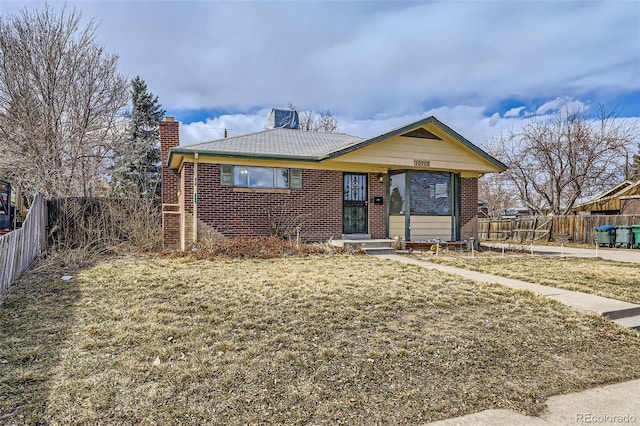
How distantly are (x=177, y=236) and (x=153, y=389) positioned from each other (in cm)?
954

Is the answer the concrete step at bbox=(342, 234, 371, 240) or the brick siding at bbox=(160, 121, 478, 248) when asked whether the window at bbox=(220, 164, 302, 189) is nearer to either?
the brick siding at bbox=(160, 121, 478, 248)

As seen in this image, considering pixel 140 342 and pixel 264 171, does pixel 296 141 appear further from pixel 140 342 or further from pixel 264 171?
pixel 140 342

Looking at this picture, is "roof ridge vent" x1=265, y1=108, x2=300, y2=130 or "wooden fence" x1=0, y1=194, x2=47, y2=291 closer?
"wooden fence" x1=0, y1=194, x2=47, y2=291

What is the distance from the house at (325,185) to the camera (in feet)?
37.7

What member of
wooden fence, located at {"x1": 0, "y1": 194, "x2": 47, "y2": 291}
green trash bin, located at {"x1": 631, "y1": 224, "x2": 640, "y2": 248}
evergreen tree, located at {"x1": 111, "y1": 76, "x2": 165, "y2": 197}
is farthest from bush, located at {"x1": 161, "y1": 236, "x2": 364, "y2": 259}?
evergreen tree, located at {"x1": 111, "y1": 76, "x2": 165, "y2": 197}

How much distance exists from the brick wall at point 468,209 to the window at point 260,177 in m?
5.99

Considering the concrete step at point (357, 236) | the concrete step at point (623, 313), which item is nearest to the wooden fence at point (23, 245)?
the concrete step at point (357, 236)

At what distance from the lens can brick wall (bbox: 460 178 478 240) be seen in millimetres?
14016

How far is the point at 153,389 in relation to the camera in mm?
2963

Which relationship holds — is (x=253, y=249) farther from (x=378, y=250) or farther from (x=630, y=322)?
(x=630, y=322)

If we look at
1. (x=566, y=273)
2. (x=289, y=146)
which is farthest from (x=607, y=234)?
(x=289, y=146)

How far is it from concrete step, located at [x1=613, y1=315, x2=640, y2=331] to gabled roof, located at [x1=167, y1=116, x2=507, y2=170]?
26.2 feet

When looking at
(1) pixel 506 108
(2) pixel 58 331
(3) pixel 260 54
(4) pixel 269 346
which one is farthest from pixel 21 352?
(1) pixel 506 108

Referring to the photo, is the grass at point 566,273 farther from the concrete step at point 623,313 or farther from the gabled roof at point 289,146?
the gabled roof at point 289,146
